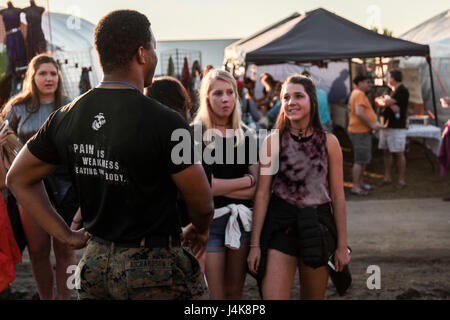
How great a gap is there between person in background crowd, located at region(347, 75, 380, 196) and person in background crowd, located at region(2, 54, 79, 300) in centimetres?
601

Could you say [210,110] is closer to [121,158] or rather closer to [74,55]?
[121,158]

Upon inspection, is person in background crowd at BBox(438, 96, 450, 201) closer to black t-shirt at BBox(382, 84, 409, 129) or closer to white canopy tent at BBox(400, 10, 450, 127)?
black t-shirt at BBox(382, 84, 409, 129)

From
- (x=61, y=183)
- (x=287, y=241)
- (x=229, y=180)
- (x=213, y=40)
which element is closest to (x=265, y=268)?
(x=287, y=241)

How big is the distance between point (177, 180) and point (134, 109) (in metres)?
0.32

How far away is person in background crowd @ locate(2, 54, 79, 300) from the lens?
3881 millimetres

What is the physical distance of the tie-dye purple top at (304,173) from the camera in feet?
10.2

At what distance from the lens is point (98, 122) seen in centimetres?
189

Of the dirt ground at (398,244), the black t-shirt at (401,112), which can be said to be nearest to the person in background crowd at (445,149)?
the dirt ground at (398,244)

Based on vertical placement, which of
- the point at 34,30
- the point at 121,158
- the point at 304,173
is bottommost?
the point at 304,173

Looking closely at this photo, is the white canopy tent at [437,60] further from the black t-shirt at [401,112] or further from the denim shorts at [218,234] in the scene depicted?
the denim shorts at [218,234]

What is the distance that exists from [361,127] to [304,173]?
6.20 metres

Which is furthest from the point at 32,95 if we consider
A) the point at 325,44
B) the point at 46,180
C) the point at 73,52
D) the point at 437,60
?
the point at 437,60

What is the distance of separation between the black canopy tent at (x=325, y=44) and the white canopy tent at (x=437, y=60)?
2624mm

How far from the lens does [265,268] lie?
10.2ft
